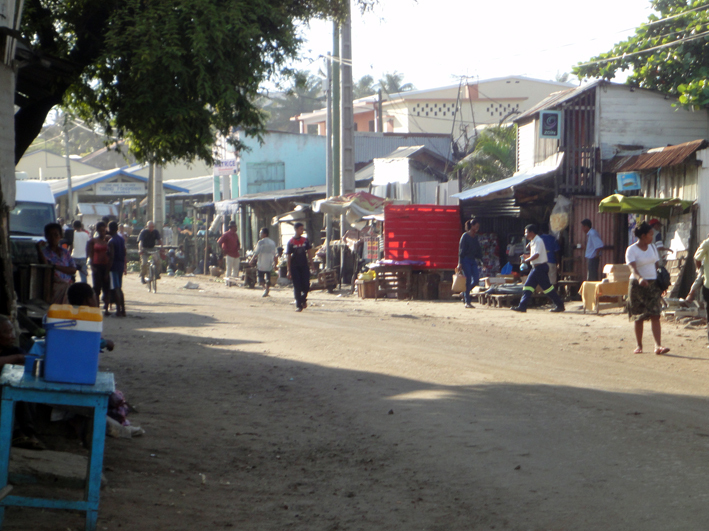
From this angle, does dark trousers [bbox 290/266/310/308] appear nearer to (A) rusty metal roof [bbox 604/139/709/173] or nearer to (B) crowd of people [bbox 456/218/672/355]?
(B) crowd of people [bbox 456/218/672/355]

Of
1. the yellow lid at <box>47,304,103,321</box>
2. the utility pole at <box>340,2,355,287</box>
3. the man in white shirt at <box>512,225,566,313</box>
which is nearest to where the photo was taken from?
the yellow lid at <box>47,304,103,321</box>

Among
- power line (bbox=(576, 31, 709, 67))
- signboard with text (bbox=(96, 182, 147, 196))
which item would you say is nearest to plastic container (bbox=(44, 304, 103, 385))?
power line (bbox=(576, 31, 709, 67))

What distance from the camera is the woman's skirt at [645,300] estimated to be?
10.5m

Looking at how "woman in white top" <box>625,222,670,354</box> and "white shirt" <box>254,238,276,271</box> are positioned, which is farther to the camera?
"white shirt" <box>254,238,276,271</box>

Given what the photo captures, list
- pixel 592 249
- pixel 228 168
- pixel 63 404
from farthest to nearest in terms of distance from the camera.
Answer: pixel 228 168, pixel 592 249, pixel 63 404

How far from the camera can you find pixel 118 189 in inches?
1639

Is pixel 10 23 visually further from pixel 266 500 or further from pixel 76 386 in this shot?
pixel 266 500

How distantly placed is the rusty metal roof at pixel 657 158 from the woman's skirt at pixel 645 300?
5.64 meters

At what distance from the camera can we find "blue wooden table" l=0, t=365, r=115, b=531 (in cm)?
428

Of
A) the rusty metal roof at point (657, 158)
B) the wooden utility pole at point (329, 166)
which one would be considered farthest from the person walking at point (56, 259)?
the wooden utility pole at point (329, 166)

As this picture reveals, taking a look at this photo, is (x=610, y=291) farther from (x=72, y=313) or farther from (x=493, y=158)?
(x=72, y=313)

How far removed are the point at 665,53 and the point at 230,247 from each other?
1374 centimetres

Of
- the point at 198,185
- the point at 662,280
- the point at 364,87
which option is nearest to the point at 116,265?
the point at 662,280

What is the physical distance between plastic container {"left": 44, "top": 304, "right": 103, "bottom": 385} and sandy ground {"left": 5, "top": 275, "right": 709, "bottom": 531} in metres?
0.91
